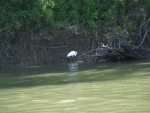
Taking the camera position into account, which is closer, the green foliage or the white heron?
the white heron

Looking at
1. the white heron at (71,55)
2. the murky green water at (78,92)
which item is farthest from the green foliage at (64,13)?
the murky green water at (78,92)

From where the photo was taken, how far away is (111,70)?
1852 cm

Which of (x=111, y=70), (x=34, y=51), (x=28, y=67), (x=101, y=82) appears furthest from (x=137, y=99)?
(x=34, y=51)

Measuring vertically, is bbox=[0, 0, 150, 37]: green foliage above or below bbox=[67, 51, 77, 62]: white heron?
above

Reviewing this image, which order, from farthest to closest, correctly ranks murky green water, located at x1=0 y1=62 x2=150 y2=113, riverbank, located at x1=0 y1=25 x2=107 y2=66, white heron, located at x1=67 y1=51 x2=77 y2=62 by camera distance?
riverbank, located at x1=0 y1=25 x2=107 y2=66
white heron, located at x1=67 y1=51 x2=77 y2=62
murky green water, located at x1=0 y1=62 x2=150 y2=113

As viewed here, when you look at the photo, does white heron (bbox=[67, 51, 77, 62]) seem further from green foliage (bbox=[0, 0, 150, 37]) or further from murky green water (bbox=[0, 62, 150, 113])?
murky green water (bbox=[0, 62, 150, 113])

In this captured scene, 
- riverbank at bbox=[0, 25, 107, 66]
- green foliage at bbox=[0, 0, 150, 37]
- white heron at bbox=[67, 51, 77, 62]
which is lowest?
white heron at bbox=[67, 51, 77, 62]

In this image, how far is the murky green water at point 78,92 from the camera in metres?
10.2

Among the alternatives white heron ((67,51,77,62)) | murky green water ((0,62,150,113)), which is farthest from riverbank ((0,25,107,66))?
murky green water ((0,62,150,113))

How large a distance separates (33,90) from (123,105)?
3.99m

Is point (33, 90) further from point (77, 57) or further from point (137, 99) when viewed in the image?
point (77, 57)

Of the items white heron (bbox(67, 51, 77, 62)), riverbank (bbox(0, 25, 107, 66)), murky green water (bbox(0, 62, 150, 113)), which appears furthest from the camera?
riverbank (bbox(0, 25, 107, 66))

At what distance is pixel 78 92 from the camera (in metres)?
12.5

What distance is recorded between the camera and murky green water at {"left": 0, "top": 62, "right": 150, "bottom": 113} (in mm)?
10203
